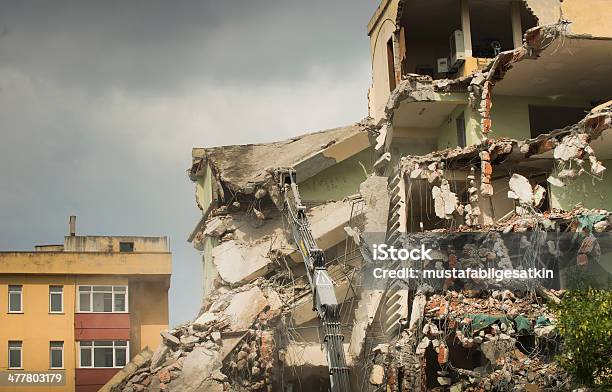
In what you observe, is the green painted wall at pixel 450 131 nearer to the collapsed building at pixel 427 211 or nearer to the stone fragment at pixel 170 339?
the collapsed building at pixel 427 211

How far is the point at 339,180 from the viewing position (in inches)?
1565

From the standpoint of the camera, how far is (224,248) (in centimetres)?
3850

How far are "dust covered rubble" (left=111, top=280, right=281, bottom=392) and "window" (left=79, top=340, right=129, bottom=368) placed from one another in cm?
1239

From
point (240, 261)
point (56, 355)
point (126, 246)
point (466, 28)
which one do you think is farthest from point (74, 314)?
point (466, 28)

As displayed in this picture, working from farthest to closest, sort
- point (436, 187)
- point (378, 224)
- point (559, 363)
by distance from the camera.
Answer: point (378, 224)
point (436, 187)
point (559, 363)

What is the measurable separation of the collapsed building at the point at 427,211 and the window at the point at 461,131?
0.07 metres

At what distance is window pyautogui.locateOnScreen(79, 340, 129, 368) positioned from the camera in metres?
46.5

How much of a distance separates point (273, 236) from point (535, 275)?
1097 centimetres

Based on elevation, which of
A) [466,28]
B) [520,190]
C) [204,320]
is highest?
[466,28]

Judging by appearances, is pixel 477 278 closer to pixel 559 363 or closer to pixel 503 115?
pixel 559 363

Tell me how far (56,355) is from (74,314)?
6.30 feet

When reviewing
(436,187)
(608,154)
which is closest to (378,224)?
(436,187)

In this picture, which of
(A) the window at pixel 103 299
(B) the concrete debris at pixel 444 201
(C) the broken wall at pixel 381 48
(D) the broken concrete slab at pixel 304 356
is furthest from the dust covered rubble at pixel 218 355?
(A) the window at pixel 103 299

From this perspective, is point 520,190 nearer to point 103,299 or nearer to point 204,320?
point 204,320
